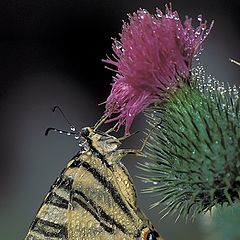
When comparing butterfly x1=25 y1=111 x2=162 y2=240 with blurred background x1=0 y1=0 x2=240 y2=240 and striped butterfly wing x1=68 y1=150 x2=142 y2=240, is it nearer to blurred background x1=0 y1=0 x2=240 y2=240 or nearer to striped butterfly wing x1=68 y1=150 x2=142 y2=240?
striped butterfly wing x1=68 y1=150 x2=142 y2=240

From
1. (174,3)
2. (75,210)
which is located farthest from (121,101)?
(174,3)

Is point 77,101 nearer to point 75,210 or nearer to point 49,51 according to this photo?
point 49,51

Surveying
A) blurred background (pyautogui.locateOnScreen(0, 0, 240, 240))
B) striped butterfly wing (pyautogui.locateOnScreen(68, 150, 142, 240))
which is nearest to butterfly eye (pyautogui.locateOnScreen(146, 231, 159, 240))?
striped butterfly wing (pyautogui.locateOnScreen(68, 150, 142, 240))

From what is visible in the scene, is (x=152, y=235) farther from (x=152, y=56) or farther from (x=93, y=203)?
(x=152, y=56)

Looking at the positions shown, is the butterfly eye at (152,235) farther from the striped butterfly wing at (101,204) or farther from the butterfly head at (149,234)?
the striped butterfly wing at (101,204)

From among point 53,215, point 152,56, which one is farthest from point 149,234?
point 152,56

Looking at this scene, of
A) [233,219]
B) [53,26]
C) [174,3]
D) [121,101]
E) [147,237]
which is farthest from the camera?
[53,26]

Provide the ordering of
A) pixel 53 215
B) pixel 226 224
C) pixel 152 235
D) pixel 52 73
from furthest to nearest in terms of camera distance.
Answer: pixel 52 73 → pixel 226 224 → pixel 53 215 → pixel 152 235
